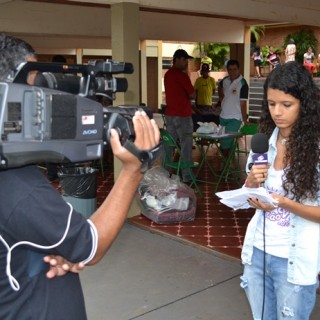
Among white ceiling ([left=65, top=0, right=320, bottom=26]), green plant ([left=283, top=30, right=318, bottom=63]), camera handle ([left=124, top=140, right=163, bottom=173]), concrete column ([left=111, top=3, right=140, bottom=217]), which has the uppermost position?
green plant ([left=283, top=30, right=318, bottom=63])

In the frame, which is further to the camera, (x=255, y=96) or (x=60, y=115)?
(x=255, y=96)

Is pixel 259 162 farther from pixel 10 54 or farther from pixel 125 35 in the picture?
pixel 125 35

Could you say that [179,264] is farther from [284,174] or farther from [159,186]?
[284,174]

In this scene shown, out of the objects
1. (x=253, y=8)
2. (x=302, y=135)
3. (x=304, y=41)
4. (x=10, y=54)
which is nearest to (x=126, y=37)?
(x=253, y=8)

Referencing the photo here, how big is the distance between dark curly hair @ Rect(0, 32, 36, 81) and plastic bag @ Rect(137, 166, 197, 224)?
13.1 ft

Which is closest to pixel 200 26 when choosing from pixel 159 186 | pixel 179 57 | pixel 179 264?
pixel 179 57

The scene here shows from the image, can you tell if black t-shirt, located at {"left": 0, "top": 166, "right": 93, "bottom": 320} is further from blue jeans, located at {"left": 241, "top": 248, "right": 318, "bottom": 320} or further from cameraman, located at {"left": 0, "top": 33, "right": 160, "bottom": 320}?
blue jeans, located at {"left": 241, "top": 248, "right": 318, "bottom": 320}

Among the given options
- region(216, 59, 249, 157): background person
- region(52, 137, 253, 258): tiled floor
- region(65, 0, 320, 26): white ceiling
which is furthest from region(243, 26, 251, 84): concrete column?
region(52, 137, 253, 258): tiled floor

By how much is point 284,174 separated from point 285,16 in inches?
222

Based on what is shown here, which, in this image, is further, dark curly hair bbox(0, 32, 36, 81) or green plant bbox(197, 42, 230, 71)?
green plant bbox(197, 42, 230, 71)

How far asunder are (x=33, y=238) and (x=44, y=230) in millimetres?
43

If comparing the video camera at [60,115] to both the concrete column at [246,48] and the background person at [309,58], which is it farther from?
the background person at [309,58]

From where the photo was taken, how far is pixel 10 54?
120 cm

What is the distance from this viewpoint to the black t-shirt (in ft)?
3.70
